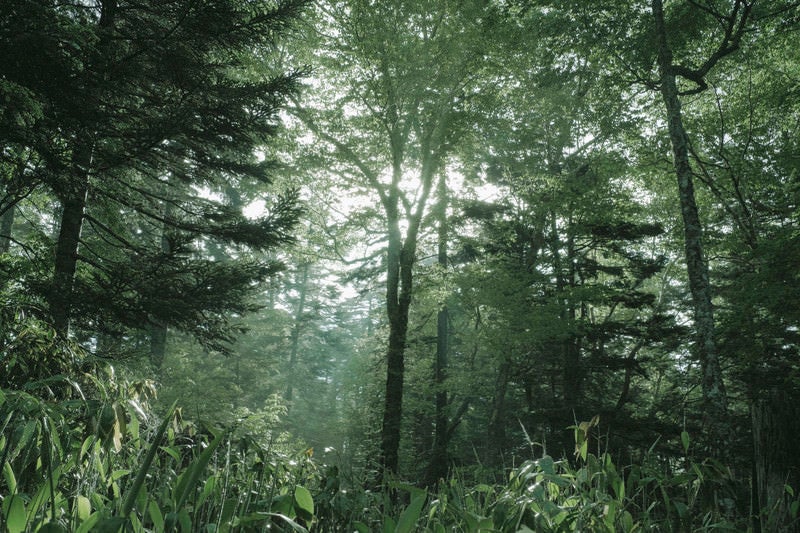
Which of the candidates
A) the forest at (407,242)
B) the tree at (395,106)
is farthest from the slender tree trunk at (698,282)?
the tree at (395,106)

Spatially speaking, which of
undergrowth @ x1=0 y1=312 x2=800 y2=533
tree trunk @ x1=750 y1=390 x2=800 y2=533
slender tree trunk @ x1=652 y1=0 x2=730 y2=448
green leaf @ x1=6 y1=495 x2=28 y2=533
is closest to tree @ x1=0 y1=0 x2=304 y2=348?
undergrowth @ x1=0 y1=312 x2=800 y2=533

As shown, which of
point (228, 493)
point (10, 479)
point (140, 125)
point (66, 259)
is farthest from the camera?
point (140, 125)

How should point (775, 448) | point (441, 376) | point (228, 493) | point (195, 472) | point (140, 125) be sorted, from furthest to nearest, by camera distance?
point (441, 376) → point (140, 125) → point (775, 448) → point (228, 493) → point (195, 472)

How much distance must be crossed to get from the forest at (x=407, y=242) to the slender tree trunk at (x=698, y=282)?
0.16 feet

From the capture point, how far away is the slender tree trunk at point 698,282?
652 cm

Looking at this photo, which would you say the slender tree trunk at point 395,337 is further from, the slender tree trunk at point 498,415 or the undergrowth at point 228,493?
the undergrowth at point 228,493

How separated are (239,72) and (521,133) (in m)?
7.41

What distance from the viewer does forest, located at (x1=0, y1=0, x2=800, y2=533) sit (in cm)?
184

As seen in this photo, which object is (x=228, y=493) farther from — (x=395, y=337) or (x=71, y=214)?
(x=395, y=337)

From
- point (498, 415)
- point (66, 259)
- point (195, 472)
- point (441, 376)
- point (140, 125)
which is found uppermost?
point (140, 125)

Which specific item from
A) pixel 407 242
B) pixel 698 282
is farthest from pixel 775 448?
pixel 407 242

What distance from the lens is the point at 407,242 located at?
11.6 m

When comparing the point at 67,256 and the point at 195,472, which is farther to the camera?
the point at 67,256

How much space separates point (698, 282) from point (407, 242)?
6.24 metres
